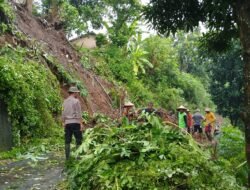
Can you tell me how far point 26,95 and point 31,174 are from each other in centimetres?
398

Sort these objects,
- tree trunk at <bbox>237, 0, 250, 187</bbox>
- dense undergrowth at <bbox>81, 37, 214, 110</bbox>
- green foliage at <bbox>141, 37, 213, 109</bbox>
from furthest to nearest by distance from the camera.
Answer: green foliage at <bbox>141, 37, 213, 109</bbox>, dense undergrowth at <bbox>81, 37, 214, 110</bbox>, tree trunk at <bbox>237, 0, 250, 187</bbox>

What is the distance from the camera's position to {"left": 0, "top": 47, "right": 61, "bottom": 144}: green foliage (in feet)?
34.5

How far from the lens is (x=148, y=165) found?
4777mm

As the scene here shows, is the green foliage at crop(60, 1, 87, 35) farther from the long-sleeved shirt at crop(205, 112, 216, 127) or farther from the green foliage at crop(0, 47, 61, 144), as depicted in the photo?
the long-sleeved shirt at crop(205, 112, 216, 127)

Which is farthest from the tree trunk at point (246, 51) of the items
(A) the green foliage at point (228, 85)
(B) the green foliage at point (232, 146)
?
(A) the green foliage at point (228, 85)

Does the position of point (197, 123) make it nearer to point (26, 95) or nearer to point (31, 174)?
point (26, 95)

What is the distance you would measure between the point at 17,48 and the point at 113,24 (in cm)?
1401

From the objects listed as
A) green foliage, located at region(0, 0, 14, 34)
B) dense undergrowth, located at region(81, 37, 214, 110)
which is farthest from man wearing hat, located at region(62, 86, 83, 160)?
dense undergrowth, located at region(81, 37, 214, 110)

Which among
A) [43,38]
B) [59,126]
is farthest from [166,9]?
[43,38]

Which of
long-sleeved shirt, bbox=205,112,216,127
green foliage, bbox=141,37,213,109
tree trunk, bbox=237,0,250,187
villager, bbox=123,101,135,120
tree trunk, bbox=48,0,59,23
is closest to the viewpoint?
tree trunk, bbox=237,0,250,187

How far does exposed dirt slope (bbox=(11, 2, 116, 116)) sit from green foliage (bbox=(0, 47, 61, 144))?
405 cm

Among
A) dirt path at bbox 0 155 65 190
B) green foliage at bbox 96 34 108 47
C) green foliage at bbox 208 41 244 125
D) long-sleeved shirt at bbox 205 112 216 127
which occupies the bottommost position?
dirt path at bbox 0 155 65 190

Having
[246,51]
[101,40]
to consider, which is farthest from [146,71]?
[246,51]

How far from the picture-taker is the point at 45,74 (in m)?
14.4
